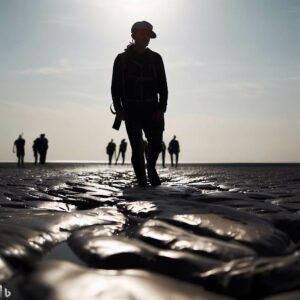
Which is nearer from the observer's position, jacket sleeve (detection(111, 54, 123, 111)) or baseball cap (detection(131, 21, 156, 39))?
baseball cap (detection(131, 21, 156, 39))

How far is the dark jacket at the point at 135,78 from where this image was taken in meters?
5.22

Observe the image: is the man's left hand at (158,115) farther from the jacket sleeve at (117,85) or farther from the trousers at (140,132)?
the jacket sleeve at (117,85)

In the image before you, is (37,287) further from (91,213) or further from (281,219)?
(281,219)

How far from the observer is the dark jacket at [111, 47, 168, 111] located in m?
5.22

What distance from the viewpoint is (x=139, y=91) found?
5230 millimetres

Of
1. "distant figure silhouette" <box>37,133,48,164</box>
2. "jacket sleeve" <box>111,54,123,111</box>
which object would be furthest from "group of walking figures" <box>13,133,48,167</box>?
"jacket sleeve" <box>111,54,123,111</box>

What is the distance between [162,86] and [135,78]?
37 cm

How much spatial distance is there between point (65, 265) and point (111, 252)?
0.59ft

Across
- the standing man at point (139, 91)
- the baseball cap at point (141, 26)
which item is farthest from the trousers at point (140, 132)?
the baseball cap at point (141, 26)

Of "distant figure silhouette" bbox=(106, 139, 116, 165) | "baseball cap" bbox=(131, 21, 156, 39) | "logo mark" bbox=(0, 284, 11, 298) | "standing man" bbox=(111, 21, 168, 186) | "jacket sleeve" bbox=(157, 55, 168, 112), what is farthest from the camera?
"distant figure silhouette" bbox=(106, 139, 116, 165)

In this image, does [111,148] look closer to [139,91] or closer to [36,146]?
[36,146]

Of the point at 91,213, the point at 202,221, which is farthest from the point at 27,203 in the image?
the point at 202,221

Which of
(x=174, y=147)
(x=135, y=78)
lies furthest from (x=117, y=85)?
(x=174, y=147)

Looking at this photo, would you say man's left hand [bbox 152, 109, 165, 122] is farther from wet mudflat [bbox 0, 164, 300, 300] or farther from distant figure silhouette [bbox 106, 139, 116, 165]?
distant figure silhouette [bbox 106, 139, 116, 165]
